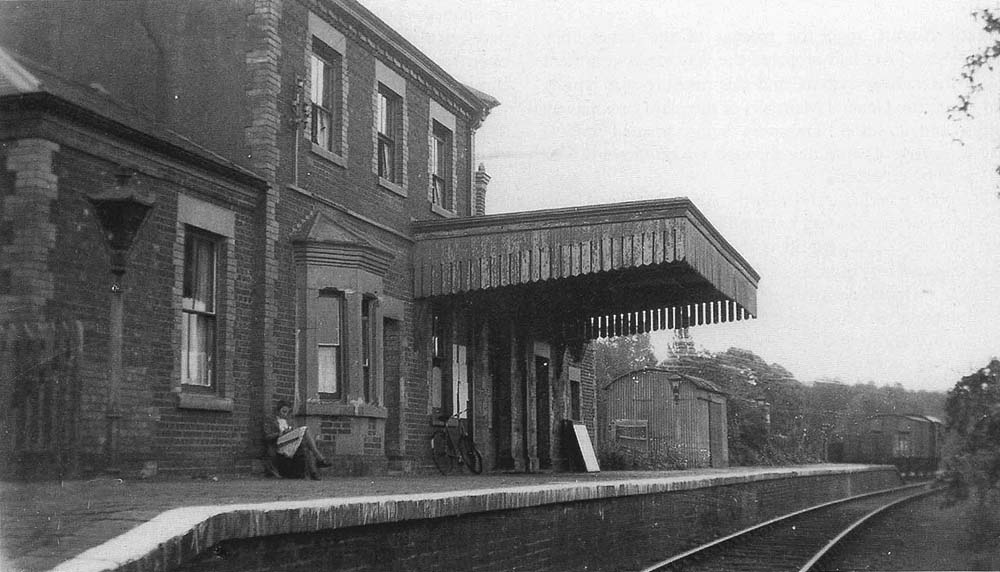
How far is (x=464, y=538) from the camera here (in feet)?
27.3

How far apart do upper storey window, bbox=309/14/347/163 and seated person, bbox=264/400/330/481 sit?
3.85m

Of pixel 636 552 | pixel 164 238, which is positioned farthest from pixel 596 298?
pixel 164 238

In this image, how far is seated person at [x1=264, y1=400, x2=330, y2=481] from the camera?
1339 centimetres

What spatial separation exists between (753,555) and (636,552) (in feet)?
8.53

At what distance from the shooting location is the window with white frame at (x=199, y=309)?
12.7 meters

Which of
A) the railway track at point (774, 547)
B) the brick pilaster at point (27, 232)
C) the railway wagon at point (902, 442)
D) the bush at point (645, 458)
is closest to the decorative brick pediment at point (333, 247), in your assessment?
the brick pilaster at point (27, 232)

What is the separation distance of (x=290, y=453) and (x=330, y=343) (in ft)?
6.58

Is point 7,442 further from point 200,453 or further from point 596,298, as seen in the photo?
point 596,298

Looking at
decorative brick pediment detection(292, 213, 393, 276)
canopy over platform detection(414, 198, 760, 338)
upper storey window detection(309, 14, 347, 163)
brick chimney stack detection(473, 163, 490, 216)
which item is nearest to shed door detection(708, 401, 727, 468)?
brick chimney stack detection(473, 163, 490, 216)

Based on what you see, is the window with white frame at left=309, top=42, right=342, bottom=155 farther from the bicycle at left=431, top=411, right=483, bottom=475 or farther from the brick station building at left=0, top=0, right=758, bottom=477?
the bicycle at left=431, top=411, right=483, bottom=475

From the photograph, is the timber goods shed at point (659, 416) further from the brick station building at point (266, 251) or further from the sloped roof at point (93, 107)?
the sloped roof at point (93, 107)

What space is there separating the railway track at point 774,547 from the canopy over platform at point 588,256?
3.80 metres

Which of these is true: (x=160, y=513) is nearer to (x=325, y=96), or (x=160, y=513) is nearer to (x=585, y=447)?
(x=325, y=96)

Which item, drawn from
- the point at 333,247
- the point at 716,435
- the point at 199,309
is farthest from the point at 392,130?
the point at 716,435
